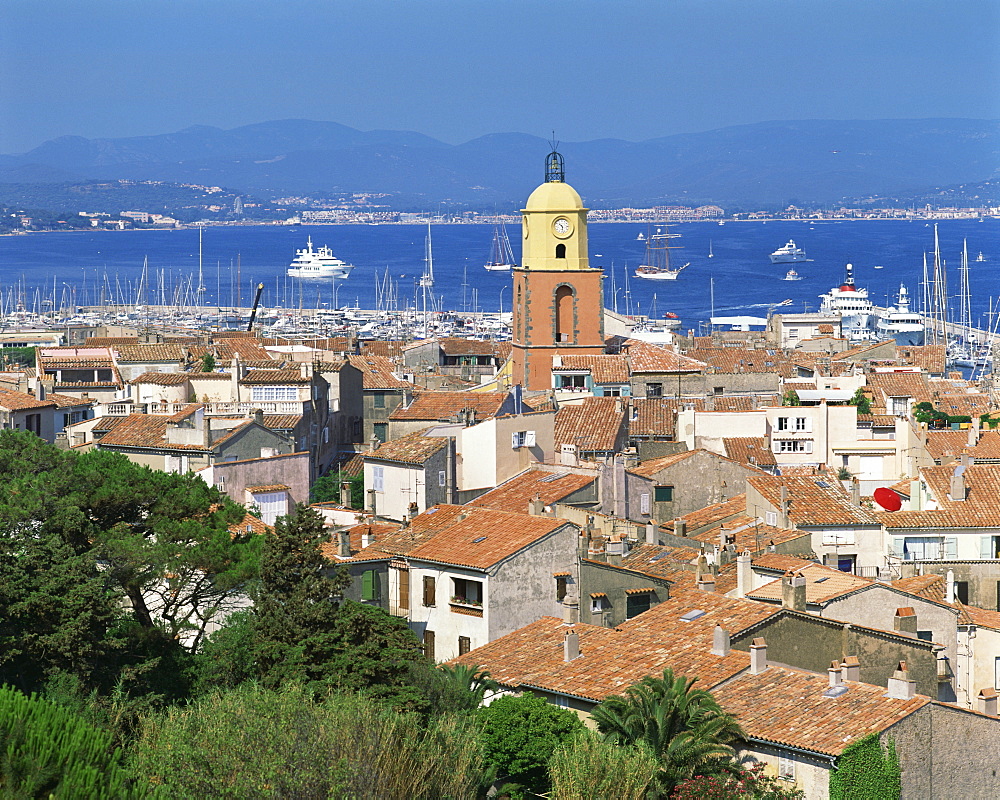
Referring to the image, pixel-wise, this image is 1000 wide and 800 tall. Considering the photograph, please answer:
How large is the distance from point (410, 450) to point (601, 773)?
15437 millimetres

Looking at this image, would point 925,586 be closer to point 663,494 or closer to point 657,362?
point 663,494

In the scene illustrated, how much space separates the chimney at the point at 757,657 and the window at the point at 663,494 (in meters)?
11.7

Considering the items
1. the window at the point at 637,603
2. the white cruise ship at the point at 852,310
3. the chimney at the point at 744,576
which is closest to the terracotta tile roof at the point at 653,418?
the window at the point at 637,603

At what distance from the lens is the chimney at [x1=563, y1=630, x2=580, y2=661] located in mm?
20281

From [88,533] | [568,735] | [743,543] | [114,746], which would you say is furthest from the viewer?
[743,543]

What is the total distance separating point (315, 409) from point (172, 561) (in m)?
17.8

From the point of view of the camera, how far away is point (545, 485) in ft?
98.3

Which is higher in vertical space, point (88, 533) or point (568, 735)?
point (88, 533)

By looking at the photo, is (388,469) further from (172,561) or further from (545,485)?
(172,561)

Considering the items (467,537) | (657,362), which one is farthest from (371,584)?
(657,362)

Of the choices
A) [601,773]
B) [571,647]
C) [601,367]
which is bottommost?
[601,773]

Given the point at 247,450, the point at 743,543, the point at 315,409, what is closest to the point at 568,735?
the point at 743,543

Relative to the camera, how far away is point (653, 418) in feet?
130

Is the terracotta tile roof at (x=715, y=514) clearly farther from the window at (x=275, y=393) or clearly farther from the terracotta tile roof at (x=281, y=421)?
the window at (x=275, y=393)
